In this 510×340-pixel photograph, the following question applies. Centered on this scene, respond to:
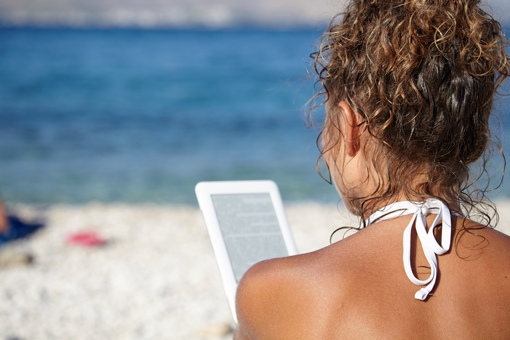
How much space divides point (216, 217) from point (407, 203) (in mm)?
778

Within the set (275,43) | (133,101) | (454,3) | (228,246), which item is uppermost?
(454,3)

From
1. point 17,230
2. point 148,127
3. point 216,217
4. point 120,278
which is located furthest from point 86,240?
point 148,127

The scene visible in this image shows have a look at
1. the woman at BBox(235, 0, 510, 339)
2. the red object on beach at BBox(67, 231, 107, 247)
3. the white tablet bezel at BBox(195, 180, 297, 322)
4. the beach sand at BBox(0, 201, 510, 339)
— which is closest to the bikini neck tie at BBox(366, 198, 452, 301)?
the woman at BBox(235, 0, 510, 339)

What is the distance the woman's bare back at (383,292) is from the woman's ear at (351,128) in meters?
0.18

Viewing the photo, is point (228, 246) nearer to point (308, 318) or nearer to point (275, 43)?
point (308, 318)

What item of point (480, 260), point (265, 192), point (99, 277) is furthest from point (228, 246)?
point (99, 277)

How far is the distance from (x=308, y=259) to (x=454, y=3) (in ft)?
1.98

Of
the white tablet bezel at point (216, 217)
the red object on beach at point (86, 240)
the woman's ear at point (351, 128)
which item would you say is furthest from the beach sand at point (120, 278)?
the woman's ear at point (351, 128)

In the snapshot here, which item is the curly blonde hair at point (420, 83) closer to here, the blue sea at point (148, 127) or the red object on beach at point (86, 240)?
the blue sea at point (148, 127)

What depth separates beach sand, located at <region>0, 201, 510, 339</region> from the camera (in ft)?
15.7

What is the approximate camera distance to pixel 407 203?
1.42 metres

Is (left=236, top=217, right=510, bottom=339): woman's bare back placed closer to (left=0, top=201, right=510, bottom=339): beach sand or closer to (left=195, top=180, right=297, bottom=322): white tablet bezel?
(left=195, top=180, right=297, bottom=322): white tablet bezel

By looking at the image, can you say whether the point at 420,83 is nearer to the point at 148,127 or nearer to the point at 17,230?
the point at 17,230

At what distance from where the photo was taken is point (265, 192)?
217cm
